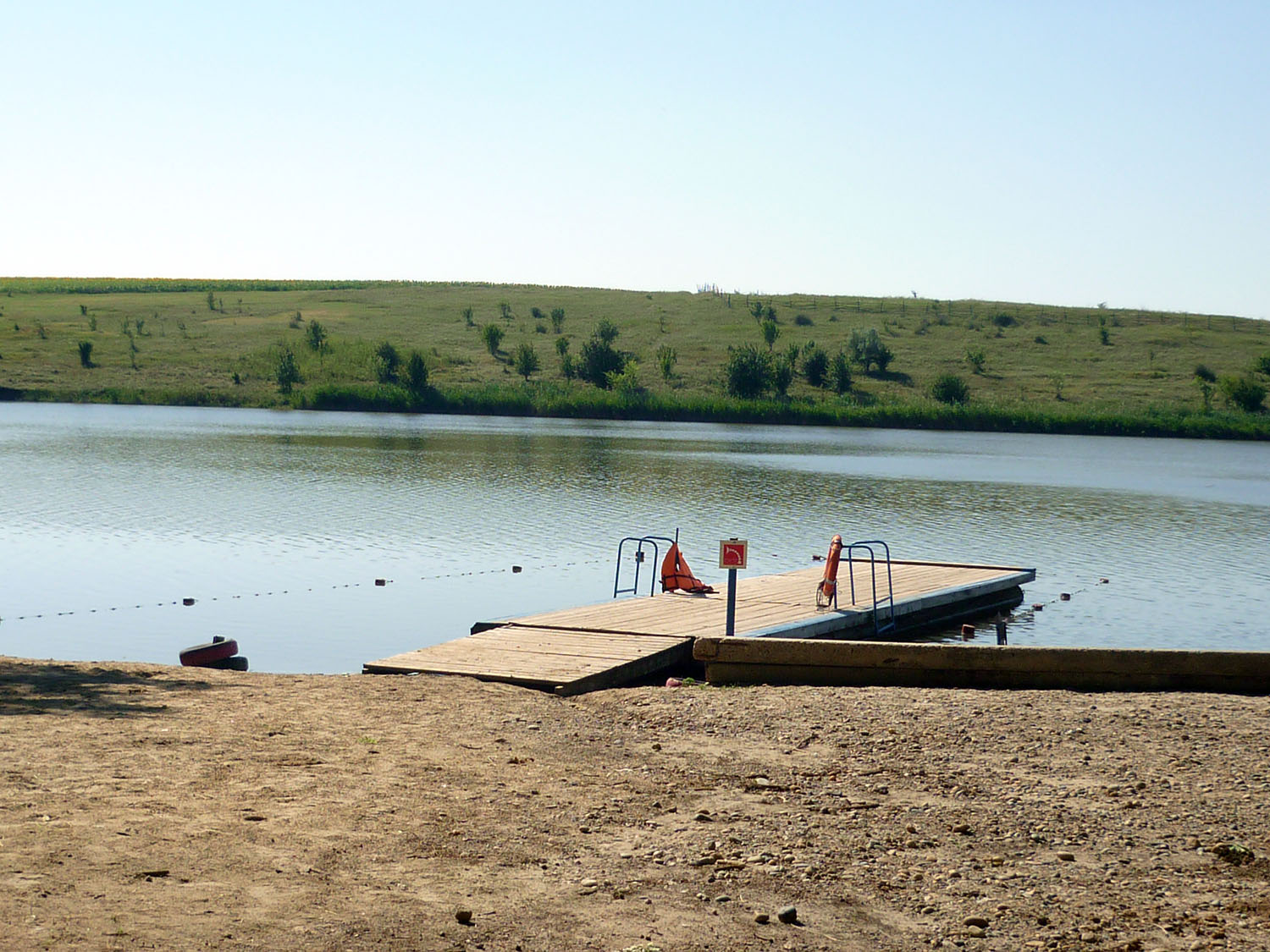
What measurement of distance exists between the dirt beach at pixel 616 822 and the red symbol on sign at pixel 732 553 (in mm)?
2450

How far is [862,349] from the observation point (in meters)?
94.4

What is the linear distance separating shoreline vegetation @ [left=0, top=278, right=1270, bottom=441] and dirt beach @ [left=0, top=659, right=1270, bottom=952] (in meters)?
65.5

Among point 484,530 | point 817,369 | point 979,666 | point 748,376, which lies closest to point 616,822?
point 979,666

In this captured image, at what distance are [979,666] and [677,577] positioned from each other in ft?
18.3

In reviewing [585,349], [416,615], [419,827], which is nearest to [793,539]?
[416,615]

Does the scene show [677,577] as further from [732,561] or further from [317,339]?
[317,339]

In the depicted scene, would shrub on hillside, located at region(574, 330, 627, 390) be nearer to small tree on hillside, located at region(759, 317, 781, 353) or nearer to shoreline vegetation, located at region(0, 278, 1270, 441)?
shoreline vegetation, located at region(0, 278, 1270, 441)

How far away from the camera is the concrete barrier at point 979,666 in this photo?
10820 millimetres

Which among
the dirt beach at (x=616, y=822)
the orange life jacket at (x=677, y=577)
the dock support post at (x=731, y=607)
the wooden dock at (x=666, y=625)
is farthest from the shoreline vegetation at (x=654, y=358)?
the dirt beach at (x=616, y=822)

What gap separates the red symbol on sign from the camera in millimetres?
12117

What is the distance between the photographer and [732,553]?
1217cm

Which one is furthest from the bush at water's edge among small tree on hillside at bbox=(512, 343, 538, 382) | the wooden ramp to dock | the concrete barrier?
the concrete barrier

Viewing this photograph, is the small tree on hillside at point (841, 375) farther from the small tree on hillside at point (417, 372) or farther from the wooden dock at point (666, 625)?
the wooden dock at point (666, 625)

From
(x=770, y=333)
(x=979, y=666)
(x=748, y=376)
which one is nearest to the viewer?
(x=979, y=666)
